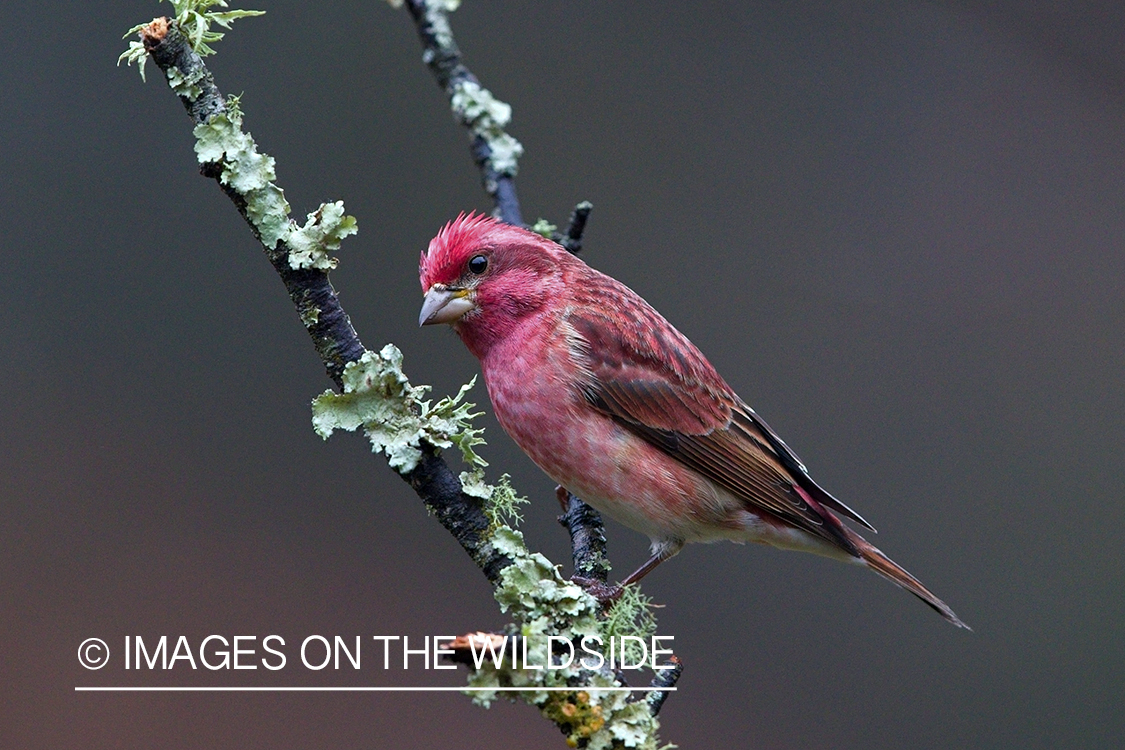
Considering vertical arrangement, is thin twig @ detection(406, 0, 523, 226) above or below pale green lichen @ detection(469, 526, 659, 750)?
above

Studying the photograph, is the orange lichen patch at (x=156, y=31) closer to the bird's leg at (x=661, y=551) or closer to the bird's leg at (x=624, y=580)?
the bird's leg at (x=624, y=580)

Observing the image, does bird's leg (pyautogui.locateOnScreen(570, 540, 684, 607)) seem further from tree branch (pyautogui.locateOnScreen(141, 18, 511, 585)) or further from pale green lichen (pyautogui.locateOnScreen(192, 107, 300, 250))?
pale green lichen (pyautogui.locateOnScreen(192, 107, 300, 250))

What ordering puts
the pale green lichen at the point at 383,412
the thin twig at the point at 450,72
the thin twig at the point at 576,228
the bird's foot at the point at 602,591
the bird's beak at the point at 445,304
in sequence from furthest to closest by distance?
the thin twig at the point at 450,72
the thin twig at the point at 576,228
the bird's beak at the point at 445,304
the bird's foot at the point at 602,591
the pale green lichen at the point at 383,412

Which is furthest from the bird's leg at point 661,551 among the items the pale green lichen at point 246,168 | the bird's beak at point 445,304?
the pale green lichen at point 246,168

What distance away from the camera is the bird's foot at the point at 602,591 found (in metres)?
3.73

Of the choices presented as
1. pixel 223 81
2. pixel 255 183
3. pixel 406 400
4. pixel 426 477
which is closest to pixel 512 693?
pixel 426 477

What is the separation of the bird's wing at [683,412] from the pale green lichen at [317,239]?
4.87ft

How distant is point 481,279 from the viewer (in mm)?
4219

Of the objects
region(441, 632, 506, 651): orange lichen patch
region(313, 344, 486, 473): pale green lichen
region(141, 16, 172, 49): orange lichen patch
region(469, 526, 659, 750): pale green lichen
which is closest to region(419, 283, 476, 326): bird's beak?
region(313, 344, 486, 473): pale green lichen

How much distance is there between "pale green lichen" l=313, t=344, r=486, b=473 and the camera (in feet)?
9.71

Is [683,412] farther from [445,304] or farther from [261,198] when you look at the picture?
[261,198]

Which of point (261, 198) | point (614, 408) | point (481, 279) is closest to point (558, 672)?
point (261, 198)

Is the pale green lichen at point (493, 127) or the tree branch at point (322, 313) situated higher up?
the pale green lichen at point (493, 127)

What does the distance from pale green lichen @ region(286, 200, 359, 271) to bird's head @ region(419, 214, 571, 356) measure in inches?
48.1
